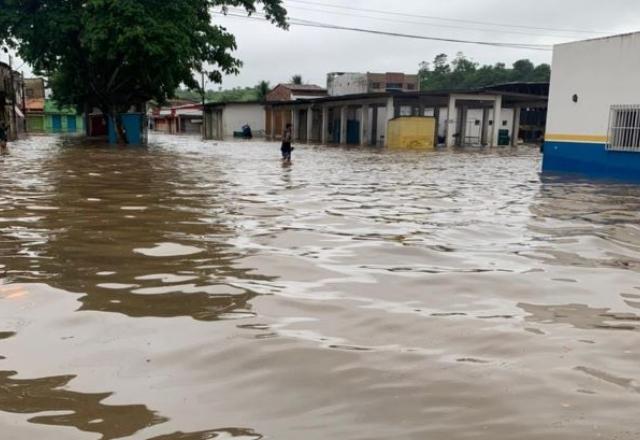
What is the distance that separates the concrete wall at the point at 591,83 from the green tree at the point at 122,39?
15.6 metres

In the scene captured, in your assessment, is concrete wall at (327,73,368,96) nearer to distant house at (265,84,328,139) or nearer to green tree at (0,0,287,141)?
distant house at (265,84,328,139)

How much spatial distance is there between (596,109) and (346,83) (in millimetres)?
47731

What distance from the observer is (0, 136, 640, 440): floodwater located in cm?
280

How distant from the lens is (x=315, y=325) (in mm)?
4098

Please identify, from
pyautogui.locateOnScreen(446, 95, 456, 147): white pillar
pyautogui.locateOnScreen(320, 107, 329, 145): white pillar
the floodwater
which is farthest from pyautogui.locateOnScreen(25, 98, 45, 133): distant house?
the floodwater

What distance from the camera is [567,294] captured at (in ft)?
16.1

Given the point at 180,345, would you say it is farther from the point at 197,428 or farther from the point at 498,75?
the point at 498,75

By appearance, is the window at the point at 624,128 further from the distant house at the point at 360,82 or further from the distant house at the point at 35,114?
the distant house at the point at 35,114

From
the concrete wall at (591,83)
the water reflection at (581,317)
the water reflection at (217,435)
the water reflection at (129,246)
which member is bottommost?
the water reflection at (129,246)

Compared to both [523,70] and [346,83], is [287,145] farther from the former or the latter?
[523,70]

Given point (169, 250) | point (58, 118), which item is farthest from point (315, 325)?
point (58, 118)

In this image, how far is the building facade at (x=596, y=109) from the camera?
16047mm

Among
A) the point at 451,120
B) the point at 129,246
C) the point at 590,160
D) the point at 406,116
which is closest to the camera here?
the point at 129,246

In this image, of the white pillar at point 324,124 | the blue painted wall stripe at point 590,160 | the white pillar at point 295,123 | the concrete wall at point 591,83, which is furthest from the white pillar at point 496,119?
the concrete wall at point 591,83
